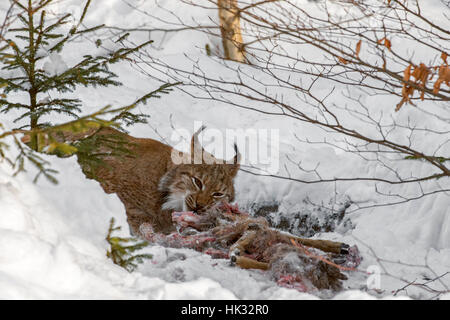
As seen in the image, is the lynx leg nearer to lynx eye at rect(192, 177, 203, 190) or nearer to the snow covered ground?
the snow covered ground

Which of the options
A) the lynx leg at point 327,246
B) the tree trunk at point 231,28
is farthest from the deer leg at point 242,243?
the tree trunk at point 231,28

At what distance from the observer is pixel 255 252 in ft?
12.0

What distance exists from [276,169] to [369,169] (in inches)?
45.8

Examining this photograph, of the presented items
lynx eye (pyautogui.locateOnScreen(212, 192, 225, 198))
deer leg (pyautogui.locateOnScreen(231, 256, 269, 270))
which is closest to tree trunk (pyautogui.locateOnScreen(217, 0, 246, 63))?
lynx eye (pyautogui.locateOnScreen(212, 192, 225, 198))

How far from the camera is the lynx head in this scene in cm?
446

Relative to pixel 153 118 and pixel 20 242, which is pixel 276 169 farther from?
pixel 20 242

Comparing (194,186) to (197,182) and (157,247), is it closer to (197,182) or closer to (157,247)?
(197,182)

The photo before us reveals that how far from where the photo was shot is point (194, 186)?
452 centimetres

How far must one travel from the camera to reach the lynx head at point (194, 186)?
446 centimetres

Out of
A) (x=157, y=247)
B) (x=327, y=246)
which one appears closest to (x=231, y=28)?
(x=327, y=246)

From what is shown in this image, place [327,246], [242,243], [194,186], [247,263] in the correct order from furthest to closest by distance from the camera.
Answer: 1. [194,186]
2. [327,246]
3. [242,243]
4. [247,263]

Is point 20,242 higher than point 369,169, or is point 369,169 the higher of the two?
point 369,169

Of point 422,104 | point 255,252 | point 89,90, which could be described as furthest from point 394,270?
point 89,90

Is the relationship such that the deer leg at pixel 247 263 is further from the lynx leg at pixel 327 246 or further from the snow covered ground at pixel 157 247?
the lynx leg at pixel 327 246
